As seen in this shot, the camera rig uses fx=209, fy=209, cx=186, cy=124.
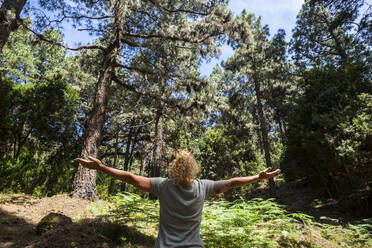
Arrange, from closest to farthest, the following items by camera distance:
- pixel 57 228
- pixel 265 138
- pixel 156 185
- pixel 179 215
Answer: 1. pixel 179 215
2. pixel 156 185
3. pixel 57 228
4. pixel 265 138

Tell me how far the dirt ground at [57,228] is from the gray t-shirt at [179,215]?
6.47 feet

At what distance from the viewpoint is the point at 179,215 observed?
1.80 meters

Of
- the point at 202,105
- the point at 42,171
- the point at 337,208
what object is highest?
the point at 202,105

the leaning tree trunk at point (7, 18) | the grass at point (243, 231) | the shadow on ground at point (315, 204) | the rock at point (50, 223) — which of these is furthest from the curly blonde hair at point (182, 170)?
the leaning tree trunk at point (7, 18)

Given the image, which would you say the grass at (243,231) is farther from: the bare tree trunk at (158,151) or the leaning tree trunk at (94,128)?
the bare tree trunk at (158,151)

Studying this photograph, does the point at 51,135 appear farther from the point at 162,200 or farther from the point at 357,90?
the point at 357,90

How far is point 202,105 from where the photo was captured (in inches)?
329

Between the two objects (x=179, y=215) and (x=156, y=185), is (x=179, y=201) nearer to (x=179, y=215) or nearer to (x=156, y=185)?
(x=179, y=215)

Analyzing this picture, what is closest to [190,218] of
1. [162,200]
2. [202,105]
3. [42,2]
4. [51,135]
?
[162,200]

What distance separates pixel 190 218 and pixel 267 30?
58.0 feet

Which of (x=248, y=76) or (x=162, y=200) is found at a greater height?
(x=248, y=76)

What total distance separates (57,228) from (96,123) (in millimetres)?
3796

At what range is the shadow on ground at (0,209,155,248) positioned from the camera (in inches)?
126

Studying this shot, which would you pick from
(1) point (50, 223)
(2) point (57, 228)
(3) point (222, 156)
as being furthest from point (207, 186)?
(3) point (222, 156)
